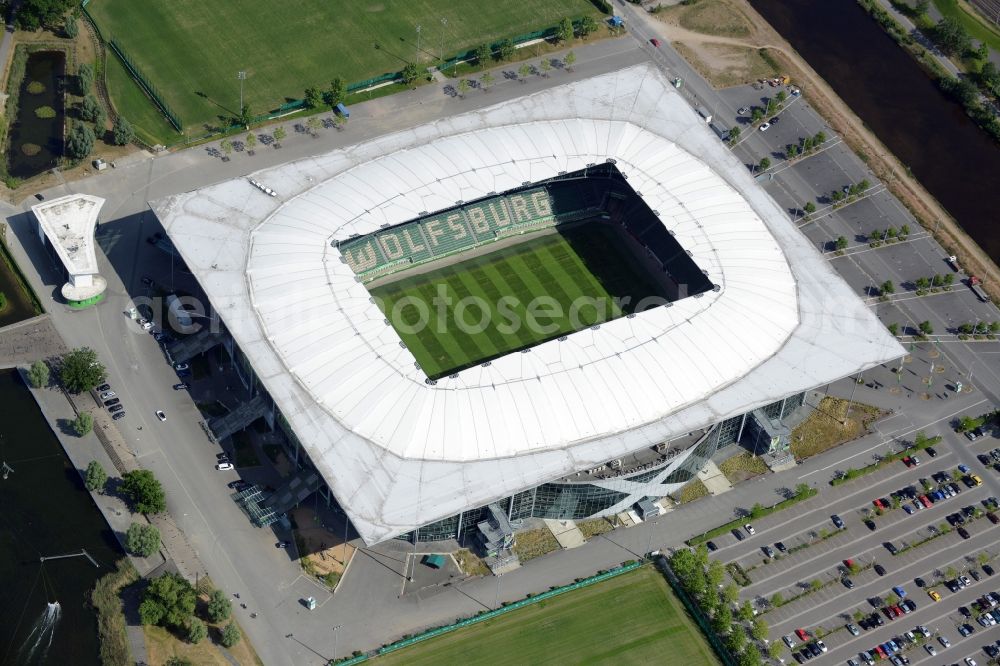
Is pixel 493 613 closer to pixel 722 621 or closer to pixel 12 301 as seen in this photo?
pixel 722 621

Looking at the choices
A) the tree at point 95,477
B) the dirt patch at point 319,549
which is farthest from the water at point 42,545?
the dirt patch at point 319,549

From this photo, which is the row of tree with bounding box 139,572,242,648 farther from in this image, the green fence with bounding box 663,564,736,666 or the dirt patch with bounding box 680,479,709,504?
the dirt patch with bounding box 680,479,709,504

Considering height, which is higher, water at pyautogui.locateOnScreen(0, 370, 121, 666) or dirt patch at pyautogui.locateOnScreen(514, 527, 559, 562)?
water at pyautogui.locateOnScreen(0, 370, 121, 666)

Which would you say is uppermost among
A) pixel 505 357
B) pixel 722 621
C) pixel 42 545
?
pixel 42 545

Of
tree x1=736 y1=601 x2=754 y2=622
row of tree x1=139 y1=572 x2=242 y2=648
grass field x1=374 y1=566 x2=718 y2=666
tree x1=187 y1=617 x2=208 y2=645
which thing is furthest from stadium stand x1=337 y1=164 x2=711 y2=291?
tree x1=187 y1=617 x2=208 y2=645

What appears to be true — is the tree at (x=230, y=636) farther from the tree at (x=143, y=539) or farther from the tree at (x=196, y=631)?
the tree at (x=143, y=539)

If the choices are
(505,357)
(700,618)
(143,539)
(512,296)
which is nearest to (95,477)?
(143,539)
